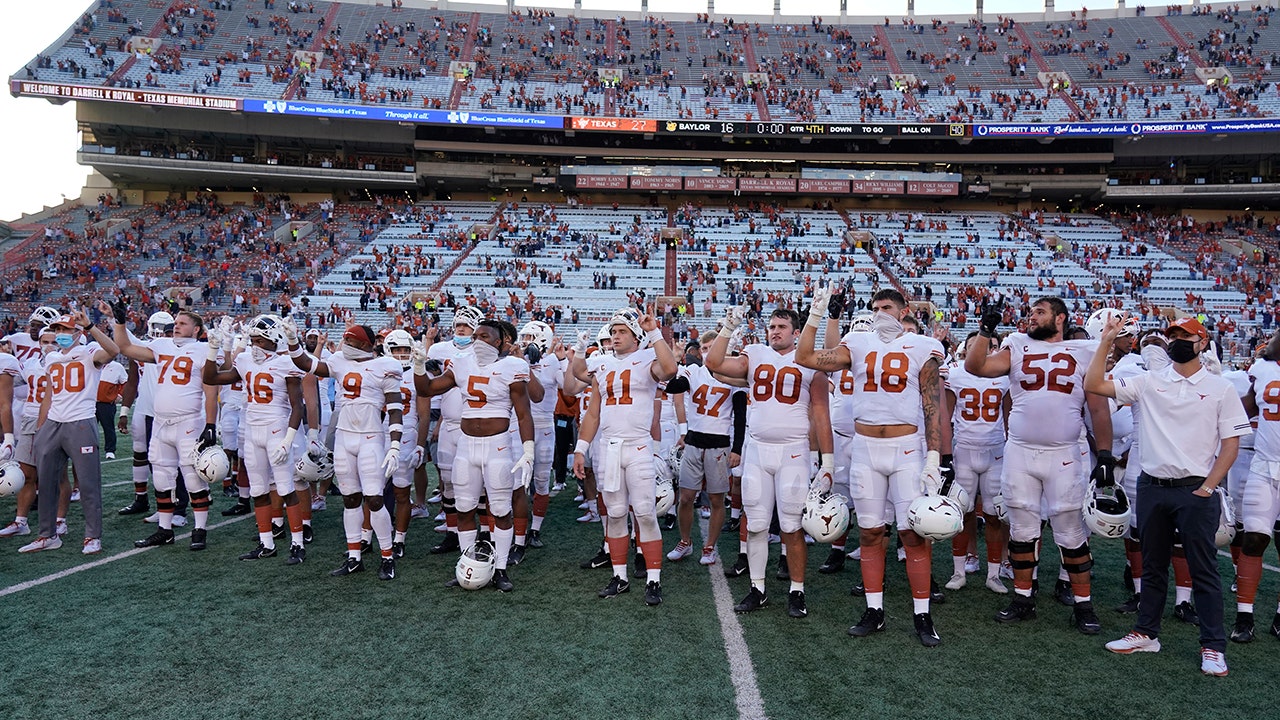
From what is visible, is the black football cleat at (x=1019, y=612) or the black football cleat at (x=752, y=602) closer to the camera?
the black football cleat at (x=1019, y=612)

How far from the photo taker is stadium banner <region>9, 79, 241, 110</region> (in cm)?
3612

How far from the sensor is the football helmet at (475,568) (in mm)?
6441

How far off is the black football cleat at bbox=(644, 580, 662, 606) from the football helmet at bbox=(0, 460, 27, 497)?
649cm

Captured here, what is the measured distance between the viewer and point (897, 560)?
7.83 metres

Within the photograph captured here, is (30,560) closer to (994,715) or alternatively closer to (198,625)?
(198,625)

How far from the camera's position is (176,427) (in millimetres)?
7801

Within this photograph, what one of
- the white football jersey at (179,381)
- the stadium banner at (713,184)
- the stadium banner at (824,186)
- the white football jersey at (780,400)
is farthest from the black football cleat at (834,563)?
the stadium banner at (824,186)

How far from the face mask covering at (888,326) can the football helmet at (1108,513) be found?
1899mm

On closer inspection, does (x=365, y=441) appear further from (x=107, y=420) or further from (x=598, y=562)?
(x=107, y=420)

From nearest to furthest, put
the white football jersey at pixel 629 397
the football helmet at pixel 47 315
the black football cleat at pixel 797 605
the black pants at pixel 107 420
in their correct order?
the black football cleat at pixel 797 605 → the white football jersey at pixel 629 397 → the football helmet at pixel 47 315 → the black pants at pixel 107 420

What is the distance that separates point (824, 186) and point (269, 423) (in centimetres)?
3860

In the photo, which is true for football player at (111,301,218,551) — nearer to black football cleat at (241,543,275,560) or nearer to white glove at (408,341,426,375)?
black football cleat at (241,543,275,560)

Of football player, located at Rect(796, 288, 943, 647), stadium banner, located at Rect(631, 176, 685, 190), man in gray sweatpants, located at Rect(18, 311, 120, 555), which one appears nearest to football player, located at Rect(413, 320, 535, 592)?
football player, located at Rect(796, 288, 943, 647)

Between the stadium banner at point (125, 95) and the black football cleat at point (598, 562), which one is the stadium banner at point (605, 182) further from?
the black football cleat at point (598, 562)
